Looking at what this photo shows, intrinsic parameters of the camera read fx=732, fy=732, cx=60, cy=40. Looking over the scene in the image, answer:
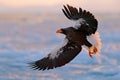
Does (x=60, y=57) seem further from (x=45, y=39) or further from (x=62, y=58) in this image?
(x=45, y=39)

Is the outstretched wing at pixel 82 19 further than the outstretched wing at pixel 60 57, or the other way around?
the outstretched wing at pixel 60 57

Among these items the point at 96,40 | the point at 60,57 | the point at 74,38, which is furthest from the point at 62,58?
the point at 96,40

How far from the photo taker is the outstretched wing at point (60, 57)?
990 cm

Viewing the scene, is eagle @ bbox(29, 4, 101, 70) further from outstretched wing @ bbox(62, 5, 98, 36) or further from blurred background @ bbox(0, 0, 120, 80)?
blurred background @ bbox(0, 0, 120, 80)

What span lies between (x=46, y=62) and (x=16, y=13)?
260 inches

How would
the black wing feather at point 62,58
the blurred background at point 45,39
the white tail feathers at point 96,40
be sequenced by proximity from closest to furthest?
the white tail feathers at point 96,40 < the black wing feather at point 62,58 < the blurred background at point 45,39

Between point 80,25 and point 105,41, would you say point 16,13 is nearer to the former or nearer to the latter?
point 105,41

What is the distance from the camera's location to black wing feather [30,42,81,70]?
9.89m

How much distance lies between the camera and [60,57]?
32.6ft

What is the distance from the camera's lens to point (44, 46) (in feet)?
42.7

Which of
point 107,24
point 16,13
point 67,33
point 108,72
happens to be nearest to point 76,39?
point 67,33

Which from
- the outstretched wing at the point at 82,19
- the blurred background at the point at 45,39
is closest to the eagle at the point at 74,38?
the outstretched wing at the point at 82,19

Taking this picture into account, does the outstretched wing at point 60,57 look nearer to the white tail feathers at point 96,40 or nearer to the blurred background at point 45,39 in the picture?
the white tail feathers at point 96,40

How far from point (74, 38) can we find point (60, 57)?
42 cm
